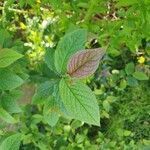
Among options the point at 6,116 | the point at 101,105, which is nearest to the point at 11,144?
the point at 6,116

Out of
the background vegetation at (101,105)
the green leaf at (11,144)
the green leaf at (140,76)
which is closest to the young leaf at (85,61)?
the green leaf at (11,144)

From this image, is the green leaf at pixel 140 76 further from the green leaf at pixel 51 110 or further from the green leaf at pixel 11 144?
the green leaf at pixel 11 144

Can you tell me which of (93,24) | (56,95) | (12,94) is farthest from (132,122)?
(56,95)

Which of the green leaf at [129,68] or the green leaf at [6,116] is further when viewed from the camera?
Result: the green leaf at [129,68]

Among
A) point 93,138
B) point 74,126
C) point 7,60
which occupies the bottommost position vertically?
point 93,138

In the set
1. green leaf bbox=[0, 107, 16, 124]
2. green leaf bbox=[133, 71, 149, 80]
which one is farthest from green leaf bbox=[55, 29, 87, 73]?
green leaf bbox=[133, 71, 149, 80]

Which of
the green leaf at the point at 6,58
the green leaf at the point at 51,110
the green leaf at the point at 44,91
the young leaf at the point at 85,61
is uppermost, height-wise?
the young leaf at the point at 85,61

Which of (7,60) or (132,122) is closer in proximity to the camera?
(7,60)

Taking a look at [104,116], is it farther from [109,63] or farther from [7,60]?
[7,60]
